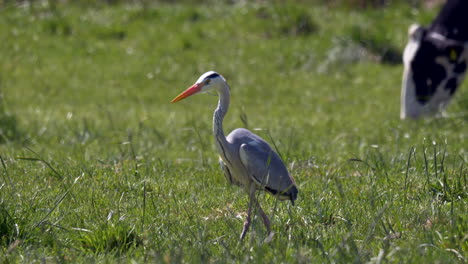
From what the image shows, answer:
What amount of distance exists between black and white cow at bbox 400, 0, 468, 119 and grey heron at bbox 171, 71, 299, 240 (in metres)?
5.00

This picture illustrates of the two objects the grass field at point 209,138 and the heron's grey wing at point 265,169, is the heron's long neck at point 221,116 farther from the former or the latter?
the grass field at point 209,138

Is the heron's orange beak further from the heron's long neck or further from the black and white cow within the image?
the black and white cow

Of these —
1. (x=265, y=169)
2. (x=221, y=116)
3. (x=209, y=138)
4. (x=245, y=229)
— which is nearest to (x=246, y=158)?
(x=265, y=169)

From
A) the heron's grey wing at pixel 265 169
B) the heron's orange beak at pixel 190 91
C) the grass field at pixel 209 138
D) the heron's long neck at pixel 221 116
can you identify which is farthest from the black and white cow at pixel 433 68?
the heron's orange beak at pixel 190 91

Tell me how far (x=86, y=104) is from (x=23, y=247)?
6939 mm

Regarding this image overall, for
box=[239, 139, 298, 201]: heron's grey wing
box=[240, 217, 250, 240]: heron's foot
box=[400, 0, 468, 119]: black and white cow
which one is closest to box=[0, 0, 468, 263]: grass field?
box=[240, 217, 250, 240]: heron's foot

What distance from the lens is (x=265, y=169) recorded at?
4.41 metres

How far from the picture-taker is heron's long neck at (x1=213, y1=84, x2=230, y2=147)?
4.37 m

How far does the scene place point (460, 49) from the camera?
29.8 feet

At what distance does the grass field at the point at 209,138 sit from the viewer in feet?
13.2

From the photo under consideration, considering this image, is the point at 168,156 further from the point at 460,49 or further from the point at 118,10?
the point at 118,10

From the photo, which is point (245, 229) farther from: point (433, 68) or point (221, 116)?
point (433, 68)

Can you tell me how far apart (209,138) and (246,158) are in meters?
3.65

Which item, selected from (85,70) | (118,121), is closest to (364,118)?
(118,121)
